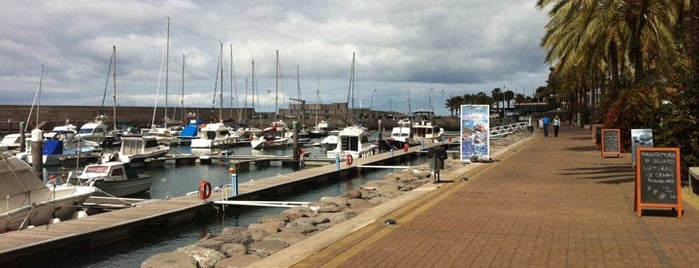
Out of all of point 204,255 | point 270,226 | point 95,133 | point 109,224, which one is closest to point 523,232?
point 204,255

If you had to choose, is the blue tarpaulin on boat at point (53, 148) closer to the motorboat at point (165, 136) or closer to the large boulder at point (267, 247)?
the motorboat at point (165, 136)

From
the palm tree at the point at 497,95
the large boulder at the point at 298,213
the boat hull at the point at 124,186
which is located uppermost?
the palm tree at the point at 497,95

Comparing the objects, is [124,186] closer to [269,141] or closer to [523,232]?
[523,232]

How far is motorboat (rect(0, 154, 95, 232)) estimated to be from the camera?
1734cm

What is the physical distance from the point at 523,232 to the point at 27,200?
51.3ft

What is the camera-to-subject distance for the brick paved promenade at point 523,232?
318 inches

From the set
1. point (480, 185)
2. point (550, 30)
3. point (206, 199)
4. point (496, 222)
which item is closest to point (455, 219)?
point (496, 222)

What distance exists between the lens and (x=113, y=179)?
28.2 meters

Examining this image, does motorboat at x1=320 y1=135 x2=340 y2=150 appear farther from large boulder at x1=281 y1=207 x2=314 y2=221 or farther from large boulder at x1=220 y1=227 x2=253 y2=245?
large boulder at x1=220 y1=227 x2=253 y2=245

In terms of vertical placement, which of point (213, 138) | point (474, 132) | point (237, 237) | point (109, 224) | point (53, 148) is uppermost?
point (474, 132)

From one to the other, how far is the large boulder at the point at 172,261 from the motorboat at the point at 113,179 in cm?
1799

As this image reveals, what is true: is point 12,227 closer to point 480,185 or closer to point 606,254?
point 480,185

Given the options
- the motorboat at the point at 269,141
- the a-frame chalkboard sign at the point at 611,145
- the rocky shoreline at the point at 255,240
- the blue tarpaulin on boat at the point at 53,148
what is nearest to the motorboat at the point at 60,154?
the blue tarpaulin on boat at the point at 53,148

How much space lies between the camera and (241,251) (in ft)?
35.1
